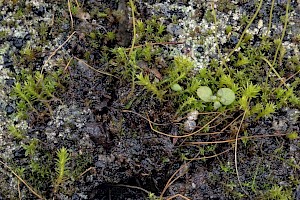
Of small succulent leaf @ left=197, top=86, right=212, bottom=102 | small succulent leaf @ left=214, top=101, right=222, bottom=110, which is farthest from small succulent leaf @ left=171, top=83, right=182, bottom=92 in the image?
small succulent leaf @ left=214, top=101, right=222, bottom=110

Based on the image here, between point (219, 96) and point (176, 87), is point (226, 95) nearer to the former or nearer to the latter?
point (219, 96)

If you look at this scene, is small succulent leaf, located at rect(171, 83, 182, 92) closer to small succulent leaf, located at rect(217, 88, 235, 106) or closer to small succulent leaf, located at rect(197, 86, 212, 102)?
small succulent leaf, located at rect(197, 86, 212, 102)

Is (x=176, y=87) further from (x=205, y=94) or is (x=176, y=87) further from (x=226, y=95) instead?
(x=226, y=95)

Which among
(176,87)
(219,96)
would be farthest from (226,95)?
(176,87)

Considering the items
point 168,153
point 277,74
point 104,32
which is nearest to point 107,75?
point 104,32

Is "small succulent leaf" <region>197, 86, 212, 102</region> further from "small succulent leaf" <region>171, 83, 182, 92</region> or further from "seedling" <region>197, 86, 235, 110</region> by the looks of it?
"small succulent leaf" <region>171, 83, 182, 92</region>

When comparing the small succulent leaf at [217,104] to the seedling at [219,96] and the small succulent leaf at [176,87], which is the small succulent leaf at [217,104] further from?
the small succulent leaf at [176,87]

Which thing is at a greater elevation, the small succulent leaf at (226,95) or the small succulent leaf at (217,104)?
the small succulent leaf at (226,95)

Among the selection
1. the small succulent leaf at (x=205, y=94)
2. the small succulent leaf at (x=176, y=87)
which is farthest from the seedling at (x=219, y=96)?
the small succulent leaf at (x=176, y=87)

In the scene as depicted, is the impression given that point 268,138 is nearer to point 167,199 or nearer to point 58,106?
point 167,199

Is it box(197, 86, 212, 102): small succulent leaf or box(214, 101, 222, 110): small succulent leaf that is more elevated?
box(197, 86, 212, 102): small succulent leaf
